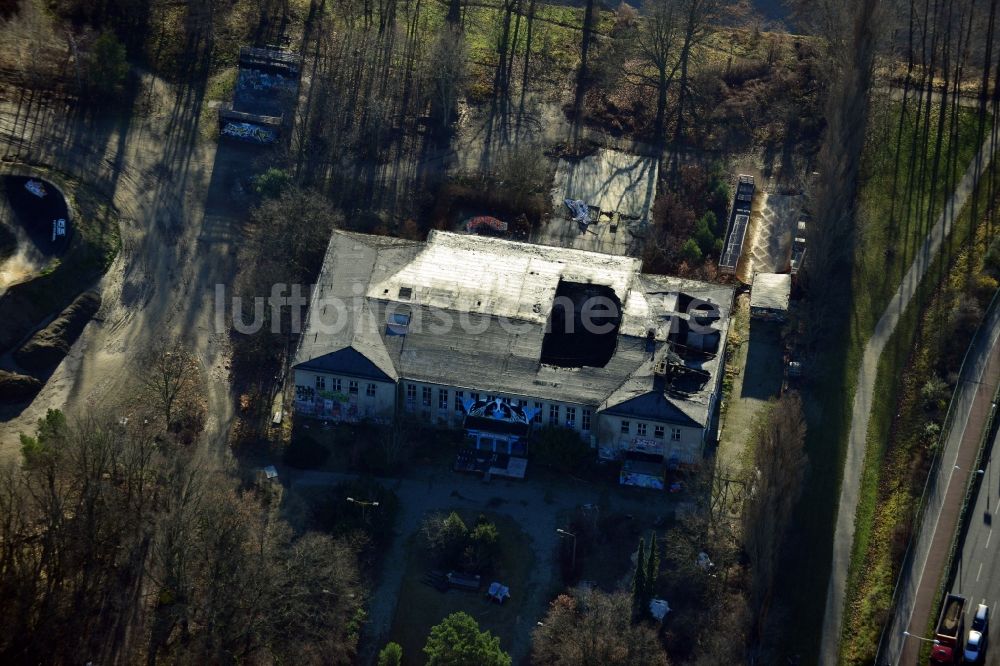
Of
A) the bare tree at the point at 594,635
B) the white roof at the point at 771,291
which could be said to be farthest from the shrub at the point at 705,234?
the bare tree at the point at 594,635

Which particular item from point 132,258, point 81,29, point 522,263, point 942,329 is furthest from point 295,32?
point 942,329

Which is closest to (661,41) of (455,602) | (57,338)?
(57,338)

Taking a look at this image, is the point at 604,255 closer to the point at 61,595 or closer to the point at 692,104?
the point at 692,104

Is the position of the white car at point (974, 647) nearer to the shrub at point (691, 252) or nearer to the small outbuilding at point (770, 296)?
the small outbuilding at point (770, 296)

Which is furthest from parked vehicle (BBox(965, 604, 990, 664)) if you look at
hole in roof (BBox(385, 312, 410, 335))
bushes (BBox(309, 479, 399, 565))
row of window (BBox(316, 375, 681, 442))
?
hole in roof (BBox(385, 312, 410, 335))

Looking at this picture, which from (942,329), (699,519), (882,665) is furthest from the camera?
(942,329)

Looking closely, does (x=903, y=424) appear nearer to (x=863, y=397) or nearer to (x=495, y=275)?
(x=863, y=397)

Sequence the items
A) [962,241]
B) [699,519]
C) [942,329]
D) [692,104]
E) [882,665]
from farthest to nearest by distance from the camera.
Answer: [692,104] → [962,241] → [942,329] → [699,519] → [882,665]
